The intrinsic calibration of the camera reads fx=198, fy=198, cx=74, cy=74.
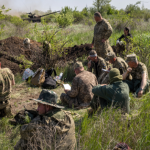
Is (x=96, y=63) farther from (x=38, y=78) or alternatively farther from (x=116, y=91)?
(x=116, y=91)

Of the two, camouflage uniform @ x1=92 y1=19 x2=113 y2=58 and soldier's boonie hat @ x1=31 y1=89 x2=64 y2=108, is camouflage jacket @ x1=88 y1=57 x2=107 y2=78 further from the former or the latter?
soldier's boonie hat @ x1=31 y1=89 x2=64 y2=108

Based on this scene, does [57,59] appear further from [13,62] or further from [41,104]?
[41,104]

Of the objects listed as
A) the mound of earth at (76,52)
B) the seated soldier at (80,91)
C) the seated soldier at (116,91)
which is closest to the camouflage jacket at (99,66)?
the seated soldier at (80,91)

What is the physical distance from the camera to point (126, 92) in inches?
158

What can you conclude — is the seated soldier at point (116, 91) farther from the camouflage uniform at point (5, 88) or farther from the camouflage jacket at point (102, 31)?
the camouflage jacket at point (102, 31)

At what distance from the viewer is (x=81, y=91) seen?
524 centimetres

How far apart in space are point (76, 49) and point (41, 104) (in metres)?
8.86

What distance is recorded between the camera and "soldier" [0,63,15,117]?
14.4ft

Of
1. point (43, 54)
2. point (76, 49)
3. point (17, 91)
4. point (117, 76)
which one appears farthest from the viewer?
point (76, 49)

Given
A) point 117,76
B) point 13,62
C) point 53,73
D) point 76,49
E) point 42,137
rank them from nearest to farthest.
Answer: point 42,137, point 117,76, point 53,73, point 13,62, point 76,49

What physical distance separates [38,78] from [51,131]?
4.47 meters

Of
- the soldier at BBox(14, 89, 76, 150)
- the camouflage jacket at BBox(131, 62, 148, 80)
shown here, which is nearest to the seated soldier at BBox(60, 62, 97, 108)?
the camouflage jacket at BBox(131, 62, 148, 80)

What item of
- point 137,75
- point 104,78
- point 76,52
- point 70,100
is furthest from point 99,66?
point 76,52

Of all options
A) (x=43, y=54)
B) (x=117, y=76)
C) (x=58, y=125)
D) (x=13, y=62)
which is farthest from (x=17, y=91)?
(x=58, y=125)
